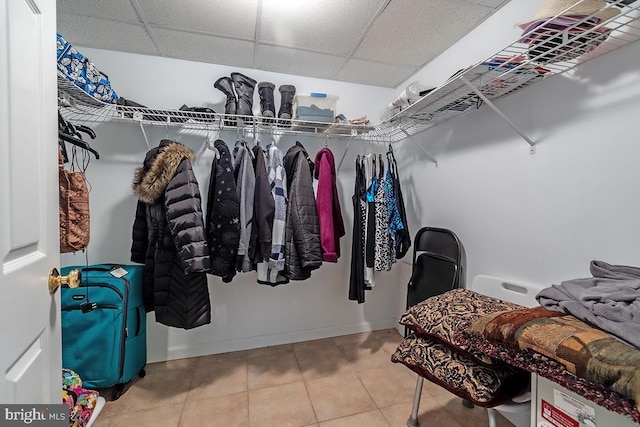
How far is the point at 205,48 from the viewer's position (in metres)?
1.83

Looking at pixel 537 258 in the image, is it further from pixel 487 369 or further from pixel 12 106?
pixel 12 106

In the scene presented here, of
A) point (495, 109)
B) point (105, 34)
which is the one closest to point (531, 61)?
point (495, 109)

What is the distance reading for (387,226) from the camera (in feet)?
6.21

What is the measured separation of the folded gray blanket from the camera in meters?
0.67

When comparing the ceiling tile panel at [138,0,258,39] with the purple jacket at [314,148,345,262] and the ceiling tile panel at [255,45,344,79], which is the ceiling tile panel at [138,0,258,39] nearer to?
the ceiling tile panel at [255,45,344,79]

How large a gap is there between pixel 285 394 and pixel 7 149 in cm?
170

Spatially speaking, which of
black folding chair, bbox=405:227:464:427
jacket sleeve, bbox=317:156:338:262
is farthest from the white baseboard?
jacket sleeve, bbox=317:156:338:262

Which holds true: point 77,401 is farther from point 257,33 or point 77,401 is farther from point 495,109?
point 495,109

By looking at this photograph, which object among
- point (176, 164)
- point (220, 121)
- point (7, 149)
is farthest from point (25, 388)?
point (220, 121)

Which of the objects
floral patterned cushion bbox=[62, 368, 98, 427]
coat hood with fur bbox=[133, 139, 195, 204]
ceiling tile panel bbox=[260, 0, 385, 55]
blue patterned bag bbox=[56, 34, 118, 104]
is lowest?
floral patterned cushion bbox=[62, 368, 98, 427]

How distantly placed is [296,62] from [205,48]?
0.65m

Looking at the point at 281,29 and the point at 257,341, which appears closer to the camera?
the point at 281,29

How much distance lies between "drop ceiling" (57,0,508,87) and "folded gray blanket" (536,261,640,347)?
1.44m

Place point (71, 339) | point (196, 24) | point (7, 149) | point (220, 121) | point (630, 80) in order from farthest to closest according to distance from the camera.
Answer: point (220, 121)
point (196, 24)
point (71, 339)
point (630, 80)
point (7, 149)
